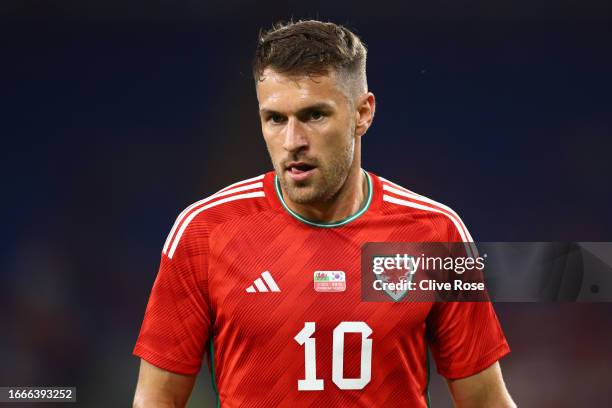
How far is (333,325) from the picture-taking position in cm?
257

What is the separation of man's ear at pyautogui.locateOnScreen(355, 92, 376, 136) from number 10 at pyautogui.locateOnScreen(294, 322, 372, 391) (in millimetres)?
583

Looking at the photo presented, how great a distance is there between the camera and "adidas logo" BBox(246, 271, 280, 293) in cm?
258

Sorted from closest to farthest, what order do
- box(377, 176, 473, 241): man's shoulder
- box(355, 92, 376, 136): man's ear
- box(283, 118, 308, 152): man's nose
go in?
box(283, 118, 308, 152): man's nose, box(355, 92, 376, 136): man's ear, box(377, 176, 473, 241): man's shoulder

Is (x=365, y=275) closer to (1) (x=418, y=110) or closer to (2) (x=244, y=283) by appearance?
(2) (x=244, y=283)

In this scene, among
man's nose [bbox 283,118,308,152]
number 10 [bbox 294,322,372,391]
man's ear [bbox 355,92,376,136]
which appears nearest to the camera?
man's nose [bbox 283,118,308,152]

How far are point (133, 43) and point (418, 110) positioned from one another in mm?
1545

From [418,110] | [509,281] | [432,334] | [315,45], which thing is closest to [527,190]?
[418,110]

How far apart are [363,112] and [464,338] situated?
2.46ft

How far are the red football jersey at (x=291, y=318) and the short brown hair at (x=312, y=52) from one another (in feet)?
1.36

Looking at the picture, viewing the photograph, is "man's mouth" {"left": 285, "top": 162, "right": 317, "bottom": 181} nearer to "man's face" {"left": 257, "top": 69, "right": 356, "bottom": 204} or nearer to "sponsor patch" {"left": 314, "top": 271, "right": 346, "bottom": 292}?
"man's face" {"left": 257, "top": 69, "right": 356, "bottom": 204}

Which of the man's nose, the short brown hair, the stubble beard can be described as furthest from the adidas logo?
the short brown hair

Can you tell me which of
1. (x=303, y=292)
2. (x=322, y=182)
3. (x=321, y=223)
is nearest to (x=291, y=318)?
(x=303, y=292)

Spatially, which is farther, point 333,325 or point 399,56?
point 399,56

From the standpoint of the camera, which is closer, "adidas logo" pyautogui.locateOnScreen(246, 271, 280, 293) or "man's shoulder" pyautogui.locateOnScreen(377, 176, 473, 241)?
"adidas logo" pyautogui.locateOnScreen(246, 271, 280, 293)
